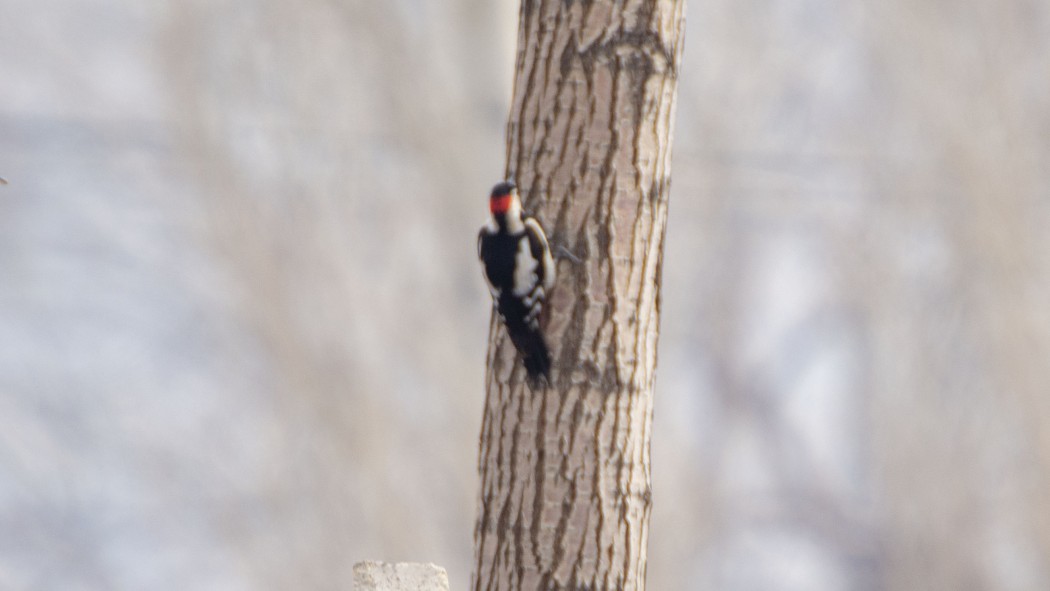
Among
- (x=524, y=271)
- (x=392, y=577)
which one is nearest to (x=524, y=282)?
(x=524, y=271)

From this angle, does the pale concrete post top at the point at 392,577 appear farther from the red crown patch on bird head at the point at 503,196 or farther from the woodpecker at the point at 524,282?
the red crown patch on bird head at the point at 503,196

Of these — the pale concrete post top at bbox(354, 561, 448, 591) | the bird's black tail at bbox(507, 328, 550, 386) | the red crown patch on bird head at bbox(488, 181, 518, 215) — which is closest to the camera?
the pale concrete post top at bbox(354, 561, 448, 591)

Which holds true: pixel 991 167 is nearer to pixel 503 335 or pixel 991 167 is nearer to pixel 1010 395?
pixel 1010 395

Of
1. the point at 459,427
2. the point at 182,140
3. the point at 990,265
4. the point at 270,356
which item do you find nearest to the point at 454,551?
the point at 459,427

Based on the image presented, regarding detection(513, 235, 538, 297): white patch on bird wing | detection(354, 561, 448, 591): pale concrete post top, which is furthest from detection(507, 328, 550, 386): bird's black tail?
detection(354, 561, 448, 591): pale concrete post top

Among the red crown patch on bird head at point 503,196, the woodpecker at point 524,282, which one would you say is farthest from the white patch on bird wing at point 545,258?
the red crown patch on bird head at point 503,196

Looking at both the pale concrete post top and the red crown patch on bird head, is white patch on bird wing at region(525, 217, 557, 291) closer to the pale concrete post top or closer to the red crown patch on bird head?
the red crown patch on bird head

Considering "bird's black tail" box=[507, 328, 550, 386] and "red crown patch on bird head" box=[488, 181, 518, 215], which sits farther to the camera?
"red crown patch on bird head" box=[488, 181, 518, 215]
